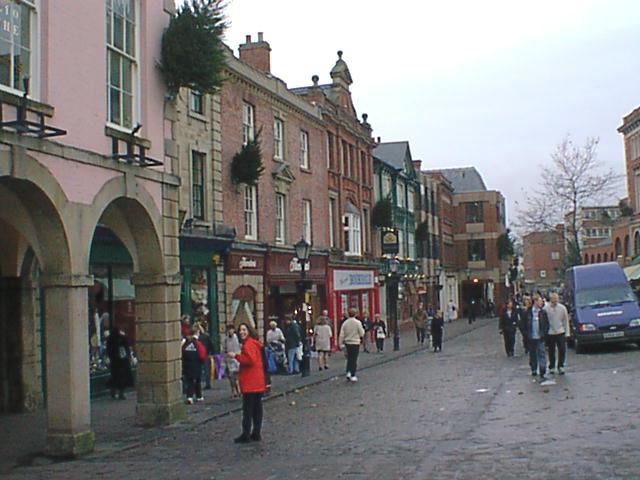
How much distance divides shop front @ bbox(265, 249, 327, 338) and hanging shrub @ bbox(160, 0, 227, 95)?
42.9 feet

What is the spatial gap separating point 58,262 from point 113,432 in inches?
144

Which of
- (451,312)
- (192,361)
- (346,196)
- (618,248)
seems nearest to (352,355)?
(192,361)

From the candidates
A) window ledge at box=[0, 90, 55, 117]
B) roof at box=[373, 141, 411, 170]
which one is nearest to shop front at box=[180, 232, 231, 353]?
window ledge at box=[0, 90, 55, 117]

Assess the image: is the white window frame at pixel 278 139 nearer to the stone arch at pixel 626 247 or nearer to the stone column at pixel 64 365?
the stone column at pixel 64 365

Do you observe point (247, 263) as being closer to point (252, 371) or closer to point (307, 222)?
point (307, 222)

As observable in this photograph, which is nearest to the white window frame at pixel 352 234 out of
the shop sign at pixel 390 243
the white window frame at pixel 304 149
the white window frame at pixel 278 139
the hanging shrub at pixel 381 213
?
the shop sign at pixel 390 243

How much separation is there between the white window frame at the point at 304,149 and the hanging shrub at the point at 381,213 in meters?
10.4

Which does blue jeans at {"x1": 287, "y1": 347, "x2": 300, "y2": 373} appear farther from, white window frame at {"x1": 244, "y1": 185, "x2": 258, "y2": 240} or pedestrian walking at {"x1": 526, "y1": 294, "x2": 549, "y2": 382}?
pedestrian walking at {"x1": 526, "y1": 294, "x2": 549, "y2": 382}

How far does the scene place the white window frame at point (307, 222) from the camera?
3358cm

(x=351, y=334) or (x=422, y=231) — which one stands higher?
(x=422, y=231)

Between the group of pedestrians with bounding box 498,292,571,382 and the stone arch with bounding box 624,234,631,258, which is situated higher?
the stone arch with bounding box 624,234,631,258

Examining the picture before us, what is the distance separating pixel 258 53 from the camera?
32.7 m

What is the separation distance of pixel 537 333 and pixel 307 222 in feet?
51.3

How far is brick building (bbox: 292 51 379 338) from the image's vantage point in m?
37.2
